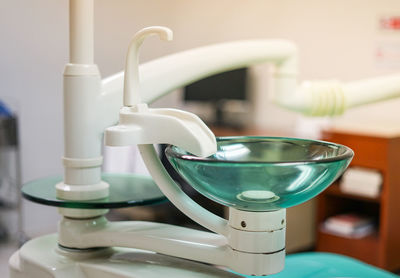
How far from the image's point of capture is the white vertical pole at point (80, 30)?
742mm

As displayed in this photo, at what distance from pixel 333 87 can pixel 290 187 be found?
0.40m

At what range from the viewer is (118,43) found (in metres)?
4.67

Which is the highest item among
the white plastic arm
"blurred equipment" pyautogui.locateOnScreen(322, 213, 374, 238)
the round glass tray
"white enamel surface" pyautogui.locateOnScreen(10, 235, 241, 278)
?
the round glass tray

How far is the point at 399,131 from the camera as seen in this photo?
3.44m

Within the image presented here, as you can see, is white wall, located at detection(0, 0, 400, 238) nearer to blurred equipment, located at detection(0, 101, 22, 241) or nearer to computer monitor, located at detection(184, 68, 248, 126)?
blurred equipment, located at detection(0, 101, 22, 241)

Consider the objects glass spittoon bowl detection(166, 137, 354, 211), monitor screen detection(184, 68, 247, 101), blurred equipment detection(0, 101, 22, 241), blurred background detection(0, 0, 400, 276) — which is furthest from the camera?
monitor screen detection(184, 68, 247, 101)

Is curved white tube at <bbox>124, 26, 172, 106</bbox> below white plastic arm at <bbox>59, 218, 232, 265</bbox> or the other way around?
the other way around

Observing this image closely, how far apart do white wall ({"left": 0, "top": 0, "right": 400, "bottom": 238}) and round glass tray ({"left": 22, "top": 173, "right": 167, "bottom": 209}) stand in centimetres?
305

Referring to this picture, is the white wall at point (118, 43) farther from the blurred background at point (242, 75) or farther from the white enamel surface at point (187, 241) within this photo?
the white enamel surface at point (187, 241)

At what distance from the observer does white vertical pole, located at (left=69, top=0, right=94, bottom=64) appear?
0.74 metres

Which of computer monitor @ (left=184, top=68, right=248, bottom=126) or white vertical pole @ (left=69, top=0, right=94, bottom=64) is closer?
white vertical pole @ (left=69, top=0, right=94, bottom=64)

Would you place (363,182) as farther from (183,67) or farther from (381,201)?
(183,67)

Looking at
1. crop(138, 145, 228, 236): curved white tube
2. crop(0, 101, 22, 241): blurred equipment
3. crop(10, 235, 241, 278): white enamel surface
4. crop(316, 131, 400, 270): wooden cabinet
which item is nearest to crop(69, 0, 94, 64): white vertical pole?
crop(138, 145, 228, 236): curved white tube

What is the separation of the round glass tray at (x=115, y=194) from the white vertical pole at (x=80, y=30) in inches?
7.6
